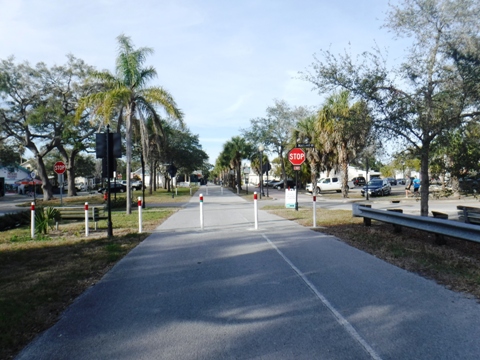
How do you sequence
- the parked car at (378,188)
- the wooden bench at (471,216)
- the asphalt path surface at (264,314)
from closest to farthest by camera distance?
the asphalt path surface at (264,314), the wooden bench at (471,216), the parked car at (378,188)

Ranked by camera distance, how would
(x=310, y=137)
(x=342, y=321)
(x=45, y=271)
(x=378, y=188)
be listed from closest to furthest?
(x=342, y=321)
(x=45, y=271)
(x=378, y=188)
(x=310, y=137)

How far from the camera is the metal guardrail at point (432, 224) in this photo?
8105 mm

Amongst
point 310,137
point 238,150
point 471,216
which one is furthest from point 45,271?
point 238,150

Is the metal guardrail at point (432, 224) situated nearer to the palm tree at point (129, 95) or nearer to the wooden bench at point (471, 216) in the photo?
the wooden bench at point (471, 216)

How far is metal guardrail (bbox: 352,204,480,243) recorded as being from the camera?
8105mm

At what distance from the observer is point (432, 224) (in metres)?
9.68

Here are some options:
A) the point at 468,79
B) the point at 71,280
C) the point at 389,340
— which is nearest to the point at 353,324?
the point at 389,340

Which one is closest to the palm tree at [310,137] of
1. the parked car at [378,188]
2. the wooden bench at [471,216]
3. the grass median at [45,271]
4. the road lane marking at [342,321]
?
the parked car at [378,188]

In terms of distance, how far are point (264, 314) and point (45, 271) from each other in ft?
16.1

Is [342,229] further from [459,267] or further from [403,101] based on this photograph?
[459,267]

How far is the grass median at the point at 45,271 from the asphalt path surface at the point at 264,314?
0.24 m

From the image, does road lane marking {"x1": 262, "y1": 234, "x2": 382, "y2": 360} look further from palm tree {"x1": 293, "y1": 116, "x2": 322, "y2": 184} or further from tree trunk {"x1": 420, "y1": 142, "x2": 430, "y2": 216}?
palm tree {"x1": 293, "y1": 116, "x2": 322, "y2": 184}

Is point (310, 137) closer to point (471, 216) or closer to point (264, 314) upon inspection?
point (471, 216)

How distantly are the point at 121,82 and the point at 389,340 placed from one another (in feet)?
66.8
